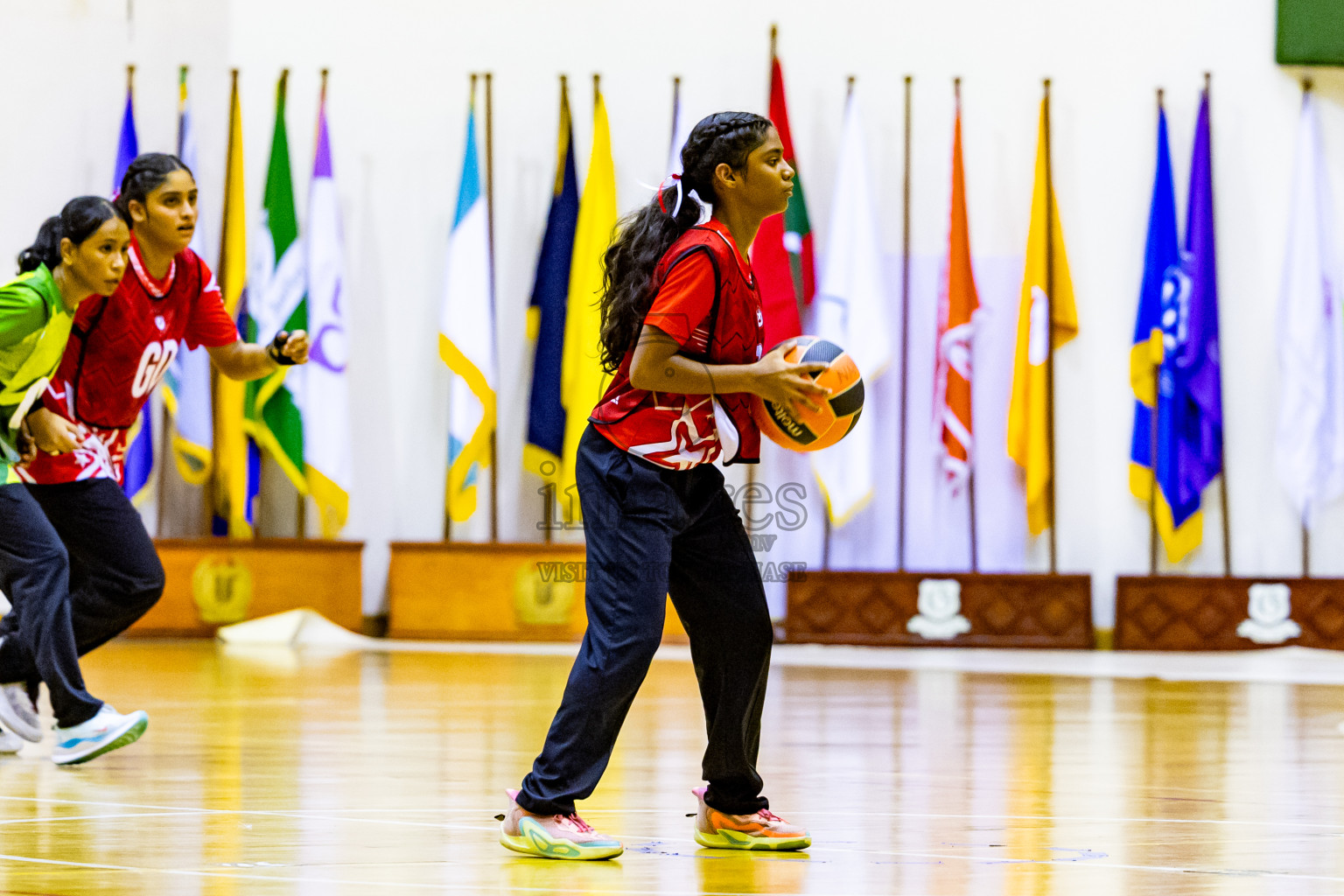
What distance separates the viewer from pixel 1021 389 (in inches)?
279

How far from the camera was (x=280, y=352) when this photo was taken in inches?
133

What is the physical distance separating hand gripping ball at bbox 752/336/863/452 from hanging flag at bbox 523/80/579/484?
472cm

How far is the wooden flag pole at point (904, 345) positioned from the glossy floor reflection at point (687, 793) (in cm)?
177

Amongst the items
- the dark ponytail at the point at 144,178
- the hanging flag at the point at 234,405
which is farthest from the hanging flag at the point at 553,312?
the dark ponytail at the point at 144,178

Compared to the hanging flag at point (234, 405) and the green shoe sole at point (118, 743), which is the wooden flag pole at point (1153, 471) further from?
the green shoe sole at point (118, 743)

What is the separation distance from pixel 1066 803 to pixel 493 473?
454cm

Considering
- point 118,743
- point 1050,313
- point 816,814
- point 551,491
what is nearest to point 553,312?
point 551,491

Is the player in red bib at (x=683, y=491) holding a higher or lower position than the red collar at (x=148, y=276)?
lower

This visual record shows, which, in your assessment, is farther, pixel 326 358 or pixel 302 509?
pixel 302 509

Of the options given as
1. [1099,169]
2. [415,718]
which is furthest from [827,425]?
[1099,169]

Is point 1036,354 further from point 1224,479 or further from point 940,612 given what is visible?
point 940,612

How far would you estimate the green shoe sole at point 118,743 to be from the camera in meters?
3.23

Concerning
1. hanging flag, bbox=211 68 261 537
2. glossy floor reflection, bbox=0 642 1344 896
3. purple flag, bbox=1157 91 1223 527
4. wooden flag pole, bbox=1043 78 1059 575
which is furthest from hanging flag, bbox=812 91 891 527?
hanging flag, bbox=211 68 261 537

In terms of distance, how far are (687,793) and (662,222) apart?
1241 mm
